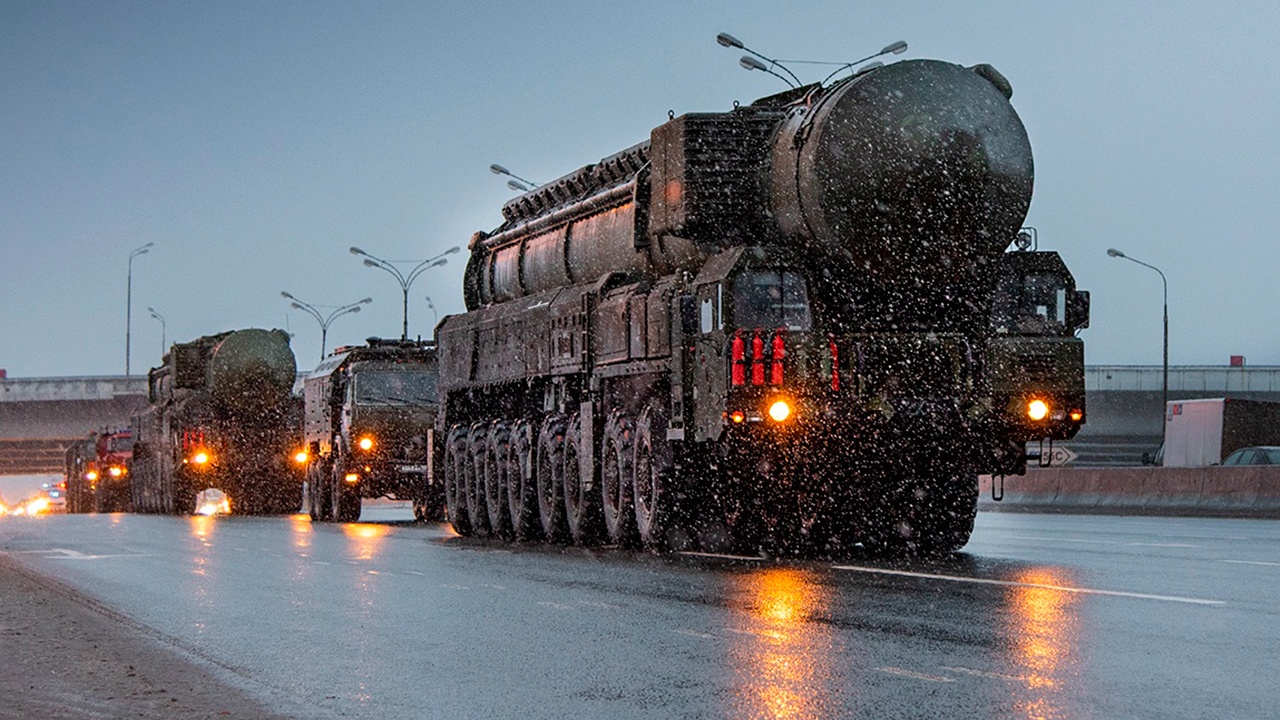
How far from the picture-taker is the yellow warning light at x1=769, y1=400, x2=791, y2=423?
18.0 meters

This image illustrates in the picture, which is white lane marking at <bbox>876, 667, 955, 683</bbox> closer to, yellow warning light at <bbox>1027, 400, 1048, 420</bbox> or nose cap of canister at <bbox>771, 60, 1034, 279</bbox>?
nose cap of canister at <bbox>771, 60, 1034, 279</bbox>

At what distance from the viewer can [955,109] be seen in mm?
18156

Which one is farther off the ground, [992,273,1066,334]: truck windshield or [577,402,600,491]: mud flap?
[992,273,1066,334]: truck windshield

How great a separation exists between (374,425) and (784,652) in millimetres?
27590

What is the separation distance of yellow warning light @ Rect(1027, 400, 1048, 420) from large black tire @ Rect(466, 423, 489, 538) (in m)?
9.95

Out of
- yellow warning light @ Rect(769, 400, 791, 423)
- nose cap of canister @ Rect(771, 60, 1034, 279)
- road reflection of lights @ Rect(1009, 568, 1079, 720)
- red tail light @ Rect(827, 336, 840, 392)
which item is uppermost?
nose cap of canister @ Rect(771, 60, 1034, 279)

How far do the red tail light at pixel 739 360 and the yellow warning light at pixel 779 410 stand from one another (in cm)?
35

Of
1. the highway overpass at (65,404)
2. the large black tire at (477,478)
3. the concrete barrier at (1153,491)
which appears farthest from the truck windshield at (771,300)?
the highway overpass at (65,404)

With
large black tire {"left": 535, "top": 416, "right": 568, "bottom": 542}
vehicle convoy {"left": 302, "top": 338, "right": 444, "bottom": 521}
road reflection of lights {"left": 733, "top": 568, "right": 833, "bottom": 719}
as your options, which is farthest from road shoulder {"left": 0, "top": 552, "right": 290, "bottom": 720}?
vehicle convoy {"left": 302, "top": 338, "right": 444, "bottom": 521}

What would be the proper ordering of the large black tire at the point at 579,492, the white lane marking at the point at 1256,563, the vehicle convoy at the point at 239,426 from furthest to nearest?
the vehicle convoy at the point at 239,426 → the large black tire at the point at 579,492 → the white lane marking at the point at 1256,563

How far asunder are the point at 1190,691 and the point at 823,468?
1049cm

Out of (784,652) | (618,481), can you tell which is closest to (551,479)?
(618,481)

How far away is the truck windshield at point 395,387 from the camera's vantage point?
1453 inches

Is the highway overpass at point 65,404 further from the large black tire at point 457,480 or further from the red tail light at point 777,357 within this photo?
the red tail light at point 777,357
